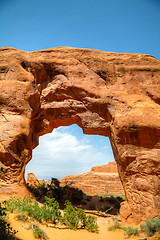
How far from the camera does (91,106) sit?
449 inches

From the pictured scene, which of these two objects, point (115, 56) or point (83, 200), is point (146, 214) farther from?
point (115, 56)

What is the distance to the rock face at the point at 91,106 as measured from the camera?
30.0 feet

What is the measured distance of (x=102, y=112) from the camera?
446 inches

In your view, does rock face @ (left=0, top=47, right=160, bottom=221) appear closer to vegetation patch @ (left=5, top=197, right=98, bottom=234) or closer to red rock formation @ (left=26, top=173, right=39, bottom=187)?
vegetation patch @ (left=5, top=197, right=98, bottom=234)

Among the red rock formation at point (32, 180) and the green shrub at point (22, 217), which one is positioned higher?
the green shrub at point (22, 217)

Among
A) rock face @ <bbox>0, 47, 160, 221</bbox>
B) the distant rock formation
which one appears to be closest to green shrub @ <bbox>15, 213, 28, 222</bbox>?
rock face @ <bbox>0, 47, 160, 221</bbox>

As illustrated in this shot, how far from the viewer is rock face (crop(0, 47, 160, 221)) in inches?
360

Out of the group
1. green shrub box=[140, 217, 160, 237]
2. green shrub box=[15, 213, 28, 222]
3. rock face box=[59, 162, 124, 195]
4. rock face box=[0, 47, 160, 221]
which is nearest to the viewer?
green shrub box=[15, 213, 28, 222]

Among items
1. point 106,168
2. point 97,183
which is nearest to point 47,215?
point 97,183

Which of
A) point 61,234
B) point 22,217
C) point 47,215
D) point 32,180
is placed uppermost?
point 22,217

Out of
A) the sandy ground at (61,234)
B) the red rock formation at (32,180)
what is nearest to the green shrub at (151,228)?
the sandy ground at (61,234)

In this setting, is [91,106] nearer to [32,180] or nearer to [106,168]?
[32,180]

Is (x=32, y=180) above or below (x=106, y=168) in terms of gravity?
above

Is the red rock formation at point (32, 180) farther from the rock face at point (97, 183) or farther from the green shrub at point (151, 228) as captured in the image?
the green shrub at point (151, 228)
